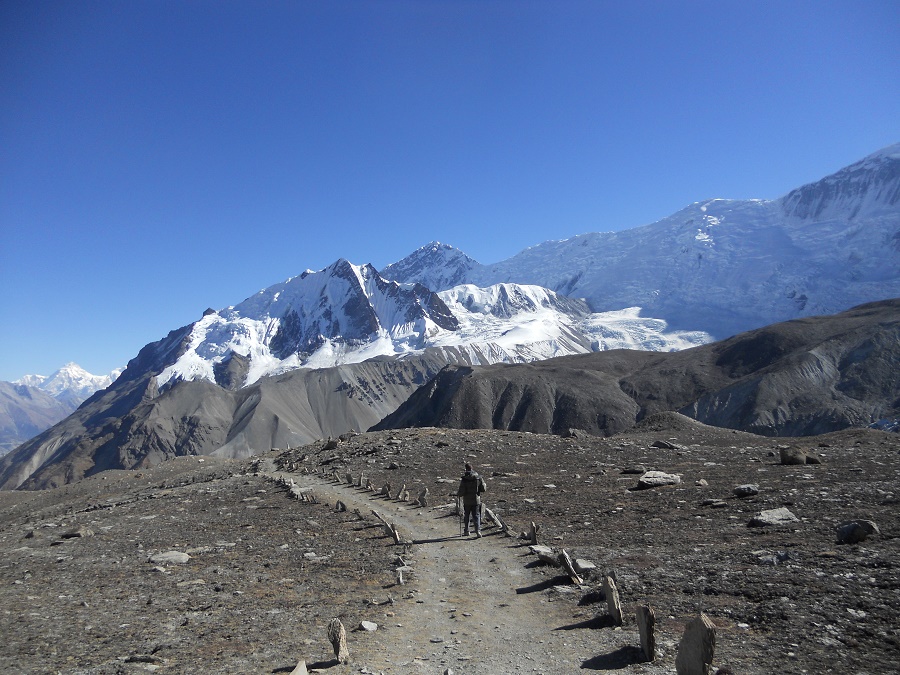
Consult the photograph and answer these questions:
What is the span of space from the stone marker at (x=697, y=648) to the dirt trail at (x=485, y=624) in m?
1.06

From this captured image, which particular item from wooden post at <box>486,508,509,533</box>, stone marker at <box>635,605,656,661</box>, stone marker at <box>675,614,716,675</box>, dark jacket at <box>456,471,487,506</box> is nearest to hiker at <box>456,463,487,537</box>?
dark jacket at <box>456,471,487,506</box>

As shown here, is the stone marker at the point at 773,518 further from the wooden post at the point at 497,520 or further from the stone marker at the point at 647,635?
the stone marker at the point at 647,635

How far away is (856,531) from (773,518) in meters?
2.45

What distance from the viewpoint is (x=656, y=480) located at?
2011 centimetres

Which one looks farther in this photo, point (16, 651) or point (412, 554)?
point (412, 554)

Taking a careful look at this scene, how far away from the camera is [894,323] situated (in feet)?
432

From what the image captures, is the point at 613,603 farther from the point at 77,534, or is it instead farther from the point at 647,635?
the point at 77,534

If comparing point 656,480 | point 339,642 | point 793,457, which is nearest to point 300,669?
point 339,642

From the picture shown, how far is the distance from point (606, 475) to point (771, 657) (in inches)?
635

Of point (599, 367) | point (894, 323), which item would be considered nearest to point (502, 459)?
point (894, 323)

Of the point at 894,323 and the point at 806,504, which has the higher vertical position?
the point at 894,323

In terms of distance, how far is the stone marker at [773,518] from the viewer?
533 inches

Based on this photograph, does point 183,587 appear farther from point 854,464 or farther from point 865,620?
point 854,464

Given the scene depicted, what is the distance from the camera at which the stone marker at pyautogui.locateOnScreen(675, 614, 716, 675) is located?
6805 millimetres
